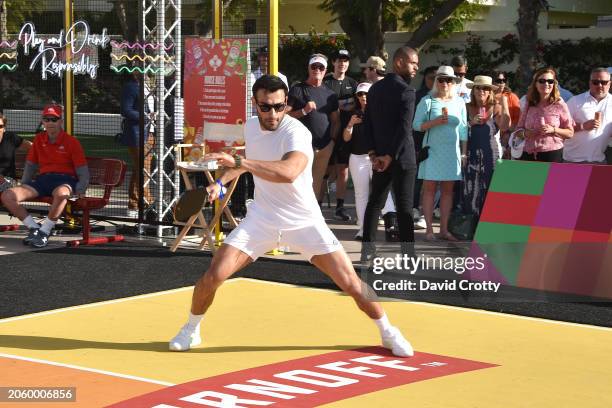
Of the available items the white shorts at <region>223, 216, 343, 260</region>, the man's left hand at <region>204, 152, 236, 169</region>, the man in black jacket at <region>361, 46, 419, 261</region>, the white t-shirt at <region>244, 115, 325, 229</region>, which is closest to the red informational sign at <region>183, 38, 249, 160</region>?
the man in black jacket at <region>361, 46, 419, 261</region>

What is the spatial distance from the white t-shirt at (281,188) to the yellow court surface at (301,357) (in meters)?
0.98

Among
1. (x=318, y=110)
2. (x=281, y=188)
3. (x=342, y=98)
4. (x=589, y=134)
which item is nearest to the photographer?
(x=281, y=188)

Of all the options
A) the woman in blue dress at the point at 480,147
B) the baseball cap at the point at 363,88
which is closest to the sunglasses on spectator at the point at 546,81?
the woman in blue dress at the point at 480,147

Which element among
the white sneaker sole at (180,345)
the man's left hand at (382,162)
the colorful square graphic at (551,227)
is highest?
the man's left hand at (382,162)

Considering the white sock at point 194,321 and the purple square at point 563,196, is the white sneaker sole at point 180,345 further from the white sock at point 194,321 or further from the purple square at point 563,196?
the purple square at point 563,196

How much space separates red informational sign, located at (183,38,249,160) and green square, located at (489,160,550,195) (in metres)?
3.04

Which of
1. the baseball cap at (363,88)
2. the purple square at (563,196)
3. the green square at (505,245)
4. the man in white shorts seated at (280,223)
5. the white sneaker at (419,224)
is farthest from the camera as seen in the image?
the white sneaker at (419,224)

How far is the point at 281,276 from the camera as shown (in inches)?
467

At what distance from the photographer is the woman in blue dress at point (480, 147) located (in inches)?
539

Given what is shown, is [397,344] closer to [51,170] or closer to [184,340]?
[184,340]

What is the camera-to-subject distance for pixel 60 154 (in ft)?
45.3

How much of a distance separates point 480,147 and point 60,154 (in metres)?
4.88

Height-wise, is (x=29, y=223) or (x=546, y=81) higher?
(x=546, y=81)

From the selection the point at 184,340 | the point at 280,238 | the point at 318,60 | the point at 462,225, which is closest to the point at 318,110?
the point at 318,60
